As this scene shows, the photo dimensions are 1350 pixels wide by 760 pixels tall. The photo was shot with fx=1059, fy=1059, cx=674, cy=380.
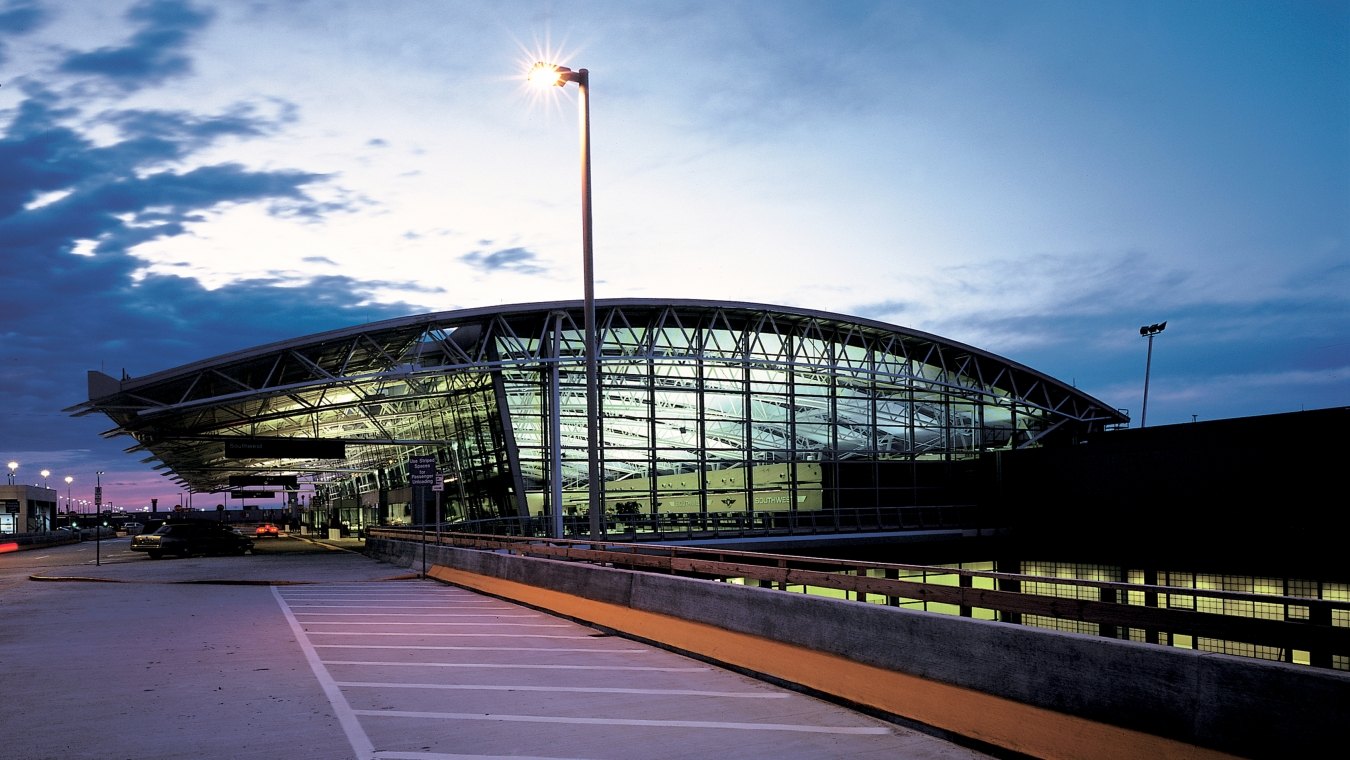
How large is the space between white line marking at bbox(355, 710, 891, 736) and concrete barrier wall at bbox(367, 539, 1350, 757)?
1.22 m

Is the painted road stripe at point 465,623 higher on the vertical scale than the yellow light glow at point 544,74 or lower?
lower

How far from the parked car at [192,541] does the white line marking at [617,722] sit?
137 feet

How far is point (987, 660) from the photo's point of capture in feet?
28.8

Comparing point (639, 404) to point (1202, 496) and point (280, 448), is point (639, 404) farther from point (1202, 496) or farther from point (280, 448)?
point (1202, 496)

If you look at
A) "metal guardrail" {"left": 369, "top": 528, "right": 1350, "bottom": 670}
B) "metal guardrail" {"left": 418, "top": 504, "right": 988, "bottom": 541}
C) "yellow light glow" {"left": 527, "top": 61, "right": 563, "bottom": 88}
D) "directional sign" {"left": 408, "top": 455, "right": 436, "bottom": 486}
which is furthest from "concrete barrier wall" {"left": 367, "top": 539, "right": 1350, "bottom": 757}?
"metal guardrail" {"left": 418, "top": 504, "right": 988, "bottom": 541}

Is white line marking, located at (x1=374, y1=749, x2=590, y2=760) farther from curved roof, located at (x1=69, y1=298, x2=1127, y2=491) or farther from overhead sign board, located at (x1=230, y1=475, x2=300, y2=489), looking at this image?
overhead sign board, located at (x1=230, y1=475, x2=300, y2=489)

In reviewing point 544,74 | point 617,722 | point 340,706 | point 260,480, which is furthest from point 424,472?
point 260,480

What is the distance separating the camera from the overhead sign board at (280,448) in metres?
44.6

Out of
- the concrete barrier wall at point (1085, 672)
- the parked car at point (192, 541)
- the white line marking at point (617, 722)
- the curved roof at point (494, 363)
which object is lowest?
the parked car at point (192, 541)

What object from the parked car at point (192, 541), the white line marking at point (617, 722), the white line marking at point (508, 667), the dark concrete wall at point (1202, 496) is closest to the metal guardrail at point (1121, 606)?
the white line marking at point (617, 722)

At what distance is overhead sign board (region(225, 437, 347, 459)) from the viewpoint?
146 ft

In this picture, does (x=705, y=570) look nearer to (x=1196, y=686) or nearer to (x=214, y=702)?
(x=214, y=702)

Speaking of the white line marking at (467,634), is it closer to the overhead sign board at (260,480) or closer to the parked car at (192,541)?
the parked car at (192,541)

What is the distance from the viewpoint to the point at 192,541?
46969mm
